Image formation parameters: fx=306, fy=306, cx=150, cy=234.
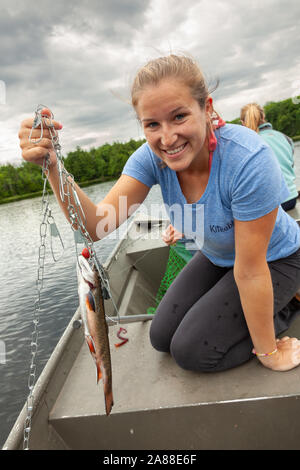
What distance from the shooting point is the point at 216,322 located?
71.2 inches

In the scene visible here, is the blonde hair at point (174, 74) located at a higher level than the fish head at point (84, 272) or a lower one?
higher

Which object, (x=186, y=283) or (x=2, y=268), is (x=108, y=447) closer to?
(x=186, y=283)

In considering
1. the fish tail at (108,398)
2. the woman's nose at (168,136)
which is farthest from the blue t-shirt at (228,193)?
the fish tail at (108,398)

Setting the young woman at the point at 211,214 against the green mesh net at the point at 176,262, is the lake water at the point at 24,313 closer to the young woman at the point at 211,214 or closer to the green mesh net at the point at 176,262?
the green mesh net at the point at 176,262

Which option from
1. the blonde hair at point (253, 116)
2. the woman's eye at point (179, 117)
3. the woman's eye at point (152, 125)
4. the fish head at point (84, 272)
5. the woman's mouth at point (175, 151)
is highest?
the blonde hair at point (253, 116)

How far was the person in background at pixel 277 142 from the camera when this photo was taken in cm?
401

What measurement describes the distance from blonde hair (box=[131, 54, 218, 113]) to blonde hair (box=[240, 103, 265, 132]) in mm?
2875

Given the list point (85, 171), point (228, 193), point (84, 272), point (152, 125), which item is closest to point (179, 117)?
point (152, 125)

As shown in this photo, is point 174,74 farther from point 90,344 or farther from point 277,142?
point 277,142

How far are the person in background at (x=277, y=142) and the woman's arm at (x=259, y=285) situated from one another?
105 inches

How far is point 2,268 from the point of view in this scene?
11.0 m

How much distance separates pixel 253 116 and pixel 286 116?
208ft
